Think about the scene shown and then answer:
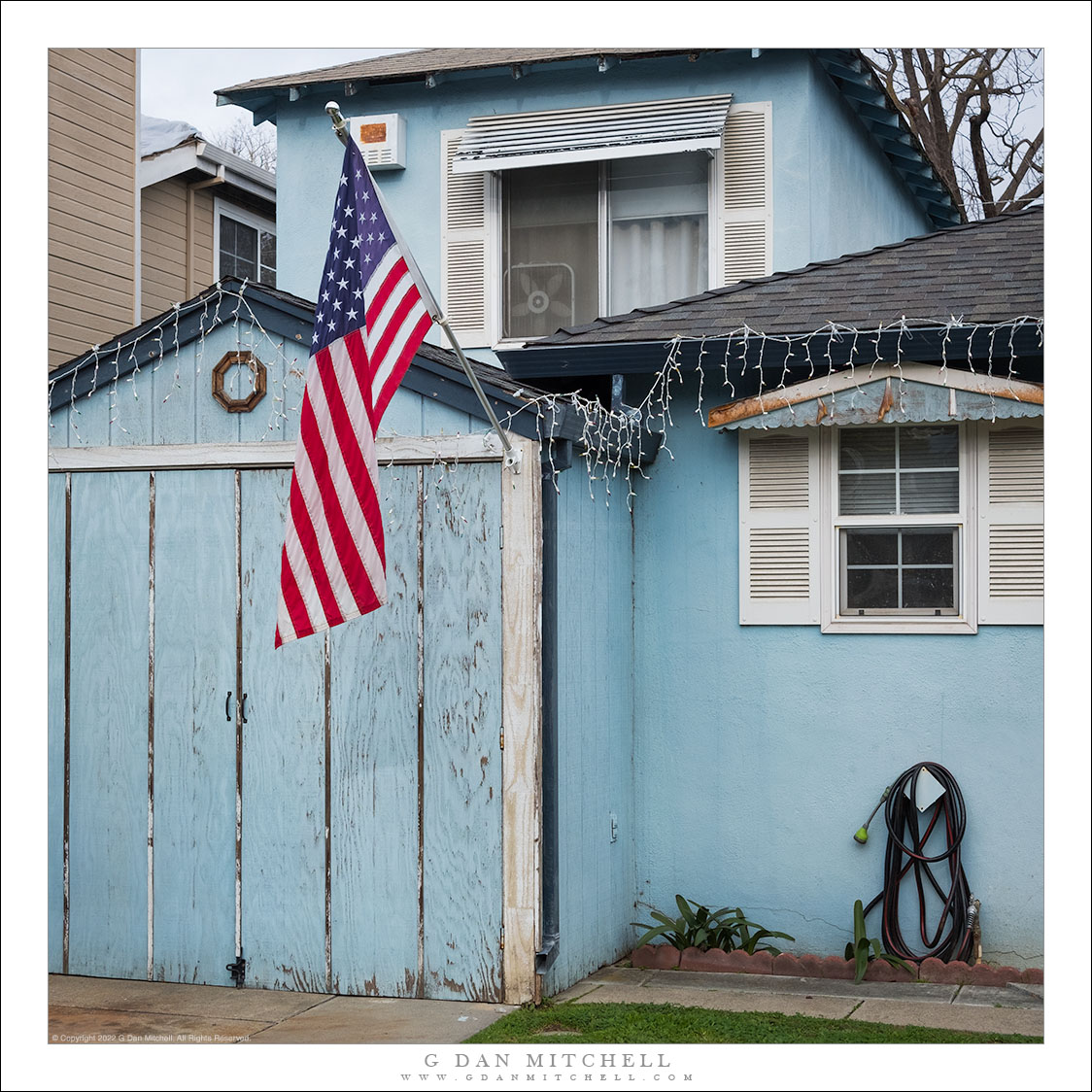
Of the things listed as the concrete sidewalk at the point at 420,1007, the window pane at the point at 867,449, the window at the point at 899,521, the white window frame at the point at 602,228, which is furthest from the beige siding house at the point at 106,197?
the window at the point at 899,521

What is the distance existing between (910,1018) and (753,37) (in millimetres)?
4193

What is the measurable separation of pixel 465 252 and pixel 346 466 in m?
4.16

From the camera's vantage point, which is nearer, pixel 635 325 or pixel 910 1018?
pixel 910 1018

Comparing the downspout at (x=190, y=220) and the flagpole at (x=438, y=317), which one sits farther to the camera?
the downspout at (x=190, y=220)

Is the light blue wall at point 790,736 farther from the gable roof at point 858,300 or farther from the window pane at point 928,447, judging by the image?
the window pane at point 928,447

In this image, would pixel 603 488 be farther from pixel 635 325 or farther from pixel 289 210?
pixel 289 210

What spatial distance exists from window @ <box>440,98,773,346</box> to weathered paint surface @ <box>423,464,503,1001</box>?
3173 mm

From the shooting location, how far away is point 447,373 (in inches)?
232

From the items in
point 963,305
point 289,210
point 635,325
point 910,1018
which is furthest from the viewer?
point 289,210

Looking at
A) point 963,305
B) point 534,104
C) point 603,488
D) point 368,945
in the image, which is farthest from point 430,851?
point 534,104

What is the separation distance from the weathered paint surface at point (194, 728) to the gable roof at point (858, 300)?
1704 millimetres

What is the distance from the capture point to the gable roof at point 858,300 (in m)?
6.45

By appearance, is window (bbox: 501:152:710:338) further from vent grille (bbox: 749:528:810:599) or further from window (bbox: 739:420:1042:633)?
vent grille (bbox: 749:528:810:599)

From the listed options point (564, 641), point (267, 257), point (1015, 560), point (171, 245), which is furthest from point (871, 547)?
point (267, 257)
